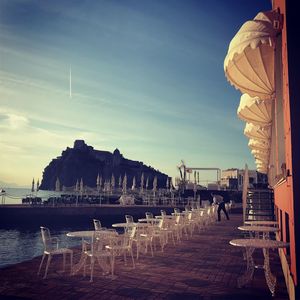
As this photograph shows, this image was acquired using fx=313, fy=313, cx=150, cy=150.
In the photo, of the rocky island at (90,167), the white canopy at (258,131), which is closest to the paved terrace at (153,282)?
the white canopy at (258,131)

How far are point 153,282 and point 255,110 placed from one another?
19.9 ft

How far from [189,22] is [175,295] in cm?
677

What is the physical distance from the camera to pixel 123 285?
568cm

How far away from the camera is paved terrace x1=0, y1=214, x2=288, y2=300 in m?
5.11

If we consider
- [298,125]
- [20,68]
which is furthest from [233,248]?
[20,68]

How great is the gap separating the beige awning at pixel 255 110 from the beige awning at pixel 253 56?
252 cm

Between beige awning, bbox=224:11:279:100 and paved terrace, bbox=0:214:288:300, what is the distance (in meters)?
3.87

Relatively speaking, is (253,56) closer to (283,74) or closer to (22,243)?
(283,74)

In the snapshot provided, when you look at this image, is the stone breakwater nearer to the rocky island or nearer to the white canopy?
the white canopy

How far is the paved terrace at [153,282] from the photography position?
5.11 metres

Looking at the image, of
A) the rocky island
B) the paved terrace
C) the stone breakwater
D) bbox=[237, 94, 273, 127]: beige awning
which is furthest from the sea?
the rocky island

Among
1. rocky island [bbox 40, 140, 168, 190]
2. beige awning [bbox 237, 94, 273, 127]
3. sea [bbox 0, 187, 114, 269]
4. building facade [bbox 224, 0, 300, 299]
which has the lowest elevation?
sea [bbox 0, 187, 114, 269]

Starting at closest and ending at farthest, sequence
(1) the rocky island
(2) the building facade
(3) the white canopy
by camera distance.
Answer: (2) the building facade
(3) the white canopy
(1) the rocky island

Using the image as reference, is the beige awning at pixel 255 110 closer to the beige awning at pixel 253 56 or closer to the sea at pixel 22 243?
the beige awning at pixel 253 56
